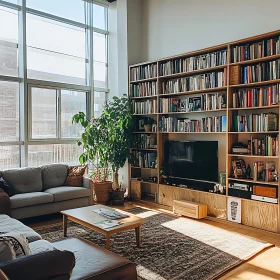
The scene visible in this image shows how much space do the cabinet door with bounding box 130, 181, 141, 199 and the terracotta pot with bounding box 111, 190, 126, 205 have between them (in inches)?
13.5

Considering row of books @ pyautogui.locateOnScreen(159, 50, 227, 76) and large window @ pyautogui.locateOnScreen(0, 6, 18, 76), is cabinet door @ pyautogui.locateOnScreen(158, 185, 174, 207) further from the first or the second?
large window @ pyautogui.locateOnScreen(0, 6, 18, 76)

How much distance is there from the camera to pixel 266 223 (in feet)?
13.2

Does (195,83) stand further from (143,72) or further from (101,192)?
(101,192)

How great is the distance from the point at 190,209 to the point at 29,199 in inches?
93.0

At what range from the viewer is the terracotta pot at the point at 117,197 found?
5466 mm

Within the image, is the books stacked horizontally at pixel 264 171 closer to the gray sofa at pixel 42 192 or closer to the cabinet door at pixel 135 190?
the cabinet door at pixel 135 190

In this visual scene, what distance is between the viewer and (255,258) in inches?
125

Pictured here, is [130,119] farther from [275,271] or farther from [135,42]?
[275,271]

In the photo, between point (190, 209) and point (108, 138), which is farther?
point (108, 138)

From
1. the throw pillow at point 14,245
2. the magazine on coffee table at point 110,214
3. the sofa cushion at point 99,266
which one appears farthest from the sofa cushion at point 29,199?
the throw pillow at point 14,245

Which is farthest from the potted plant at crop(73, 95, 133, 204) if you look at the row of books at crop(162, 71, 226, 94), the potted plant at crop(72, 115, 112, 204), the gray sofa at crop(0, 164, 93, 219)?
the row of books at crop(162, 71, 226, 94)

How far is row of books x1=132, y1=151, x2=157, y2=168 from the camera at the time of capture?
18.3ft

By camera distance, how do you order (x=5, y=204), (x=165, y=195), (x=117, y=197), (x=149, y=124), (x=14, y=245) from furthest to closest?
(x=149, y=124)
(x=117, y=197)
(x=165, y=195)
(x=5, y=204)
(x=14, y=245)

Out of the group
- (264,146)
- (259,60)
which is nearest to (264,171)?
(264,146)
